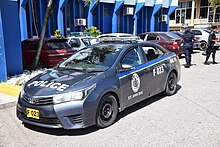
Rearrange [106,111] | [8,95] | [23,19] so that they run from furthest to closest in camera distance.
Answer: [23,19] < [8,95] < [106,111]

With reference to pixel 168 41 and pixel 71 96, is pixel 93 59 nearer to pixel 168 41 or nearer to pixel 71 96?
pixel 71 96

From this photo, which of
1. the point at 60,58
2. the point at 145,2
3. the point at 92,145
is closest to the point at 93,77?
the point at 92,145

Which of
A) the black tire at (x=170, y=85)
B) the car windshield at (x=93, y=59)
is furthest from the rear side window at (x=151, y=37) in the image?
the car windshield at (x=93, y=59)

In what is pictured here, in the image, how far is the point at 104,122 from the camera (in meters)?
4.29

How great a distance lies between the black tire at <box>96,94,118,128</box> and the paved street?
12 centimetres

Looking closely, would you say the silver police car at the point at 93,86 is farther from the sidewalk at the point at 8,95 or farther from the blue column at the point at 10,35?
the blue column at the point at 10,35

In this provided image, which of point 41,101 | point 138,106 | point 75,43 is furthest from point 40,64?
point 41,101

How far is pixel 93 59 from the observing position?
5.01 meters

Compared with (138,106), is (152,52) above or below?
above

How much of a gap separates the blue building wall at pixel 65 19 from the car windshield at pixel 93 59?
342cm

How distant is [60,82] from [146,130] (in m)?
1.74

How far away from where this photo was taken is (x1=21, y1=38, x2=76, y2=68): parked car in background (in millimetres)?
9344

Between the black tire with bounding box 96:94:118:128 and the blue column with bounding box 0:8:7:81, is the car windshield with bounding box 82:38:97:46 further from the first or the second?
the black tire with bounding box 96:94:118:128

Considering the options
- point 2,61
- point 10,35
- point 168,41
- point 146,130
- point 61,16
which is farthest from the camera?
point 61,16
